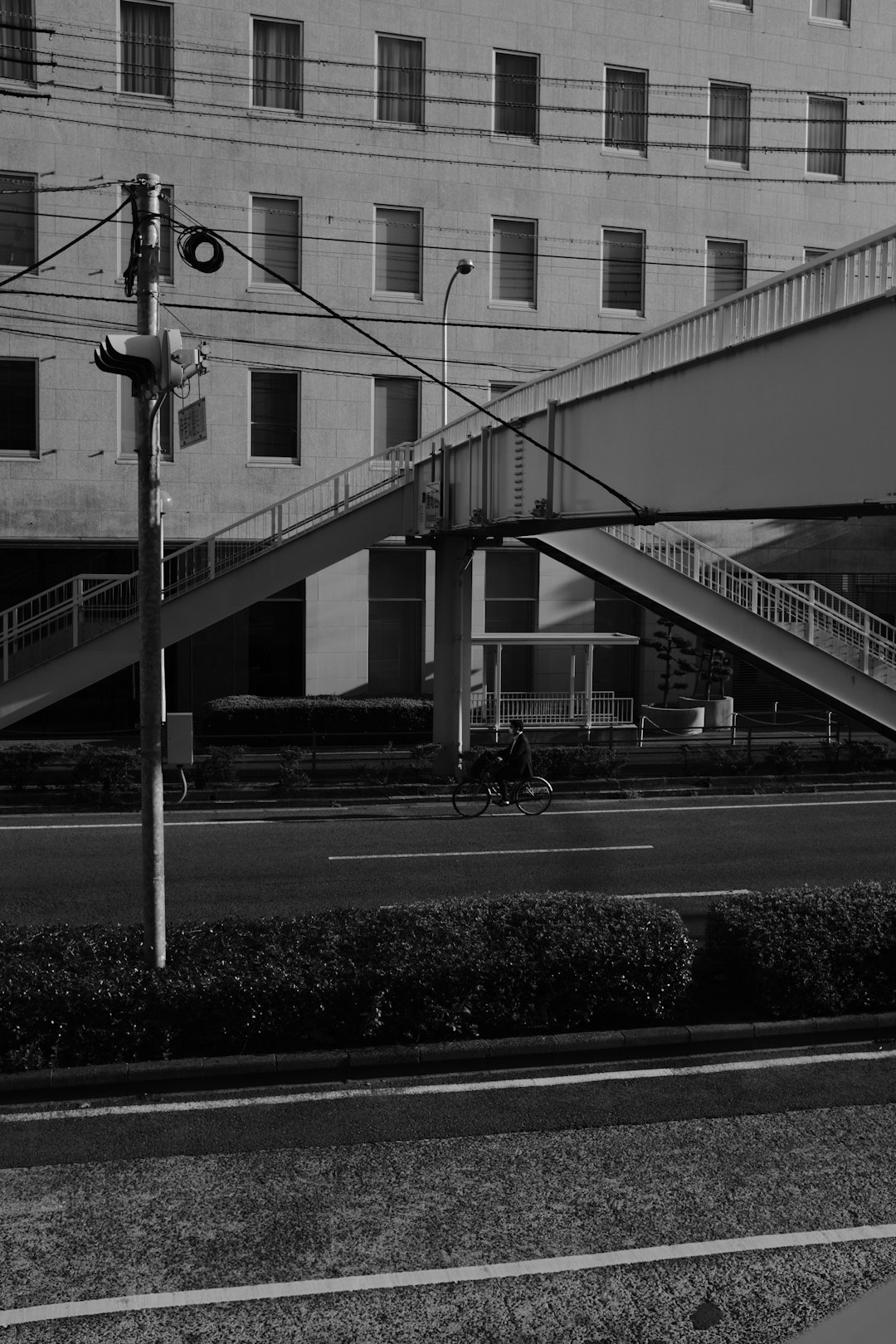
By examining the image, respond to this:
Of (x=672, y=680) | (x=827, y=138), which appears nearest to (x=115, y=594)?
(x=672, y=680)

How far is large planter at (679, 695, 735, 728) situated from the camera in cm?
3581

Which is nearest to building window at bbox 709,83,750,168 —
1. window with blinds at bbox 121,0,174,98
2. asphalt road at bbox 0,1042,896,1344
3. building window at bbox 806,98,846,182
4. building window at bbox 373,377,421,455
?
building window at bbox 806,98,846,182

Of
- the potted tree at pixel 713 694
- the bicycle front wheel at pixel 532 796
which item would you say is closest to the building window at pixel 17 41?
the bicycle front wheel at pixel 532 796

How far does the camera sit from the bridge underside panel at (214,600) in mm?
23844

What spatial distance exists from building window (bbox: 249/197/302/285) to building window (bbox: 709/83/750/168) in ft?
41.5

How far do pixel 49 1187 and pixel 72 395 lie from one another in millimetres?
27090

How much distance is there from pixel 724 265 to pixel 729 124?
4.03 m

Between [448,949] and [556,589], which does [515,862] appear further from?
[556,589]

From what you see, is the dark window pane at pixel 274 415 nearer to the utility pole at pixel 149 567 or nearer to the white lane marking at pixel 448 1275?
the utility pole at pixel 149 567

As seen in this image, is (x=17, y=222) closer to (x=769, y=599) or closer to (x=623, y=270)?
(x=623, y=270)

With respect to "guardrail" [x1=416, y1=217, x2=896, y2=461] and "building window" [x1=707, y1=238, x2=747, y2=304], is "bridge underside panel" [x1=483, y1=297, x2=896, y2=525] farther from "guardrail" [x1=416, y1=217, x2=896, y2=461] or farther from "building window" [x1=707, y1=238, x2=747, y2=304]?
"building window" [x1=707, y1=238, x2=747, y2=304]

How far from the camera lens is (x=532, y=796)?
22453mm

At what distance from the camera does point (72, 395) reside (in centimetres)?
3216

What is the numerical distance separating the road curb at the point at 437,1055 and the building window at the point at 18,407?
83.3 ft
